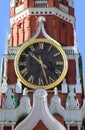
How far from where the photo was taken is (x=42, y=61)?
25.4m

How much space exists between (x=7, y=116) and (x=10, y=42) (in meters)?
5.26

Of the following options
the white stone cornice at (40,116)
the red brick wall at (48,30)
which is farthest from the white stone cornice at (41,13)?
the white stone cornice at (40,116)

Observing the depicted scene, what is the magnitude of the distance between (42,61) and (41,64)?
182 millimetres

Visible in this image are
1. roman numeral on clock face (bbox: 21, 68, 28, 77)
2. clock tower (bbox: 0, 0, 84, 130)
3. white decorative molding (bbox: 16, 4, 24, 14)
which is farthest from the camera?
white decorative molding (bbox: 16, 4, 24, 14)

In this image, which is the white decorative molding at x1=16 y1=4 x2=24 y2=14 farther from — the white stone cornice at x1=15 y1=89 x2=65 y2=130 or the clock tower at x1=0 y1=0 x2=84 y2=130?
the white stone cornice at x1=15 y1=89 x2=65 y2=130

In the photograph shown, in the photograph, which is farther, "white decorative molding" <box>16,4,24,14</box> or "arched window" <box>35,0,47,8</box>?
"white decorative molding" <box>16,4,24,14</box>

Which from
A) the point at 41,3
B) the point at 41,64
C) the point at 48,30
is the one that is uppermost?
the point at 41,3

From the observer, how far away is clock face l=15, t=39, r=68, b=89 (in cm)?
2484

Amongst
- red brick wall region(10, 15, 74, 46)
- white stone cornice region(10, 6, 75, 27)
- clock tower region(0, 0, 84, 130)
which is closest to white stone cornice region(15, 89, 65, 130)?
clock tower region(0, 0, 84, 130)

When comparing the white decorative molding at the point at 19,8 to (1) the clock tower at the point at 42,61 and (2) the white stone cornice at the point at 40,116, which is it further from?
(2) the white stone cornice at the point at 40,116

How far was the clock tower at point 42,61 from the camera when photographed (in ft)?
78.1

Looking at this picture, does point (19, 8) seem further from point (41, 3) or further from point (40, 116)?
point (40, 116)

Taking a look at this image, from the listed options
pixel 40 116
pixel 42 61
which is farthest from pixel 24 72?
pixel 40 116

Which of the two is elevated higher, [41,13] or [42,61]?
[41,13]
